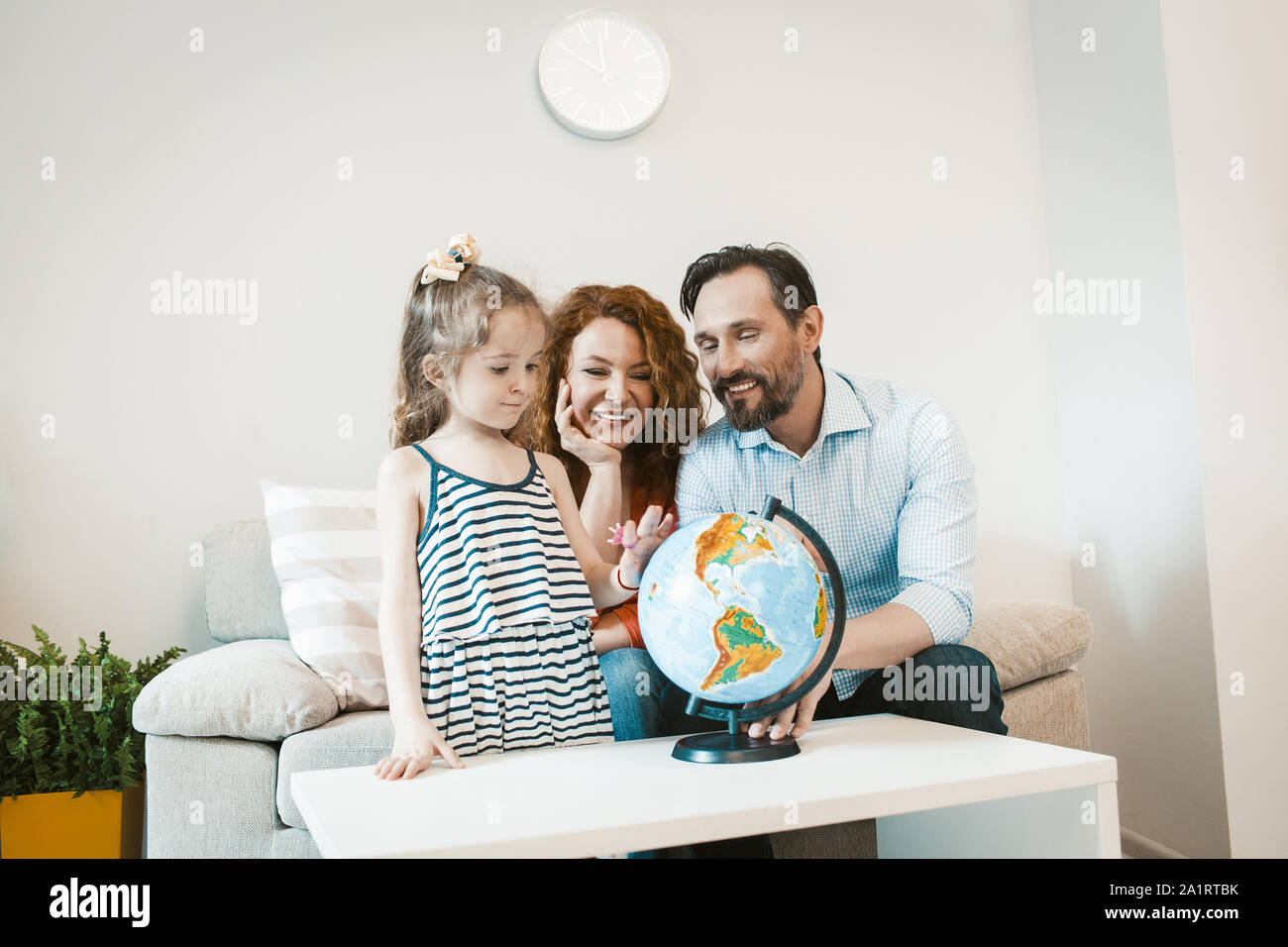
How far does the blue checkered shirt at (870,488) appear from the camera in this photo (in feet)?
5.27

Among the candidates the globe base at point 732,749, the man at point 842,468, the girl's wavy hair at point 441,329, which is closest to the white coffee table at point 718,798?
the globe base at point 732,749

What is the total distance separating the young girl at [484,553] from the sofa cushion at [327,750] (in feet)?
1.00

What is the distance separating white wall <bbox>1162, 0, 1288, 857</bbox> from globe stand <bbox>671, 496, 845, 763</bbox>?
4.83ft

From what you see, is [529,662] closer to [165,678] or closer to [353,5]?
[165,678]

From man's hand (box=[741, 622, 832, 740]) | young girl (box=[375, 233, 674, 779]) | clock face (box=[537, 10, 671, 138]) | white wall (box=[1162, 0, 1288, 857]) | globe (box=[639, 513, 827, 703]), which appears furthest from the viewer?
clock face (box=[537, 10, 671, 138])

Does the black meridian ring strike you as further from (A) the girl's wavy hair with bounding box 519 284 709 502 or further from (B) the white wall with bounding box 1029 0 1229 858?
(B) the white wall with bounding box 1029 0 1229 858

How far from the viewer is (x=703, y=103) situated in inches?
103

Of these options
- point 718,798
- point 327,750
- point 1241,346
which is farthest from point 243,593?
point 1241,346

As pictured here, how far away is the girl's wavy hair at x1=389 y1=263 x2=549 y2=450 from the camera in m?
1.46

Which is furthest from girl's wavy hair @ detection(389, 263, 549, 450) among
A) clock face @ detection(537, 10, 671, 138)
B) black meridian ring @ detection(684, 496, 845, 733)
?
clock face @ detection(537, 10, 671, 138)

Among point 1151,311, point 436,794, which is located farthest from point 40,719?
point 1151,311

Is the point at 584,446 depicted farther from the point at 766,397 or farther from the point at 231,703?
the point at 231,703

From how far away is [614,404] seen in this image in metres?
1.80
